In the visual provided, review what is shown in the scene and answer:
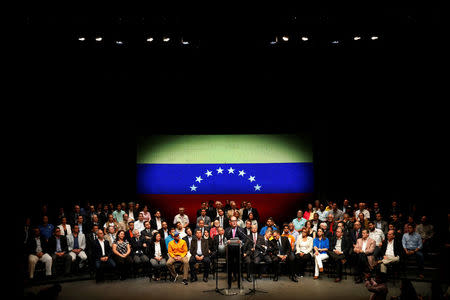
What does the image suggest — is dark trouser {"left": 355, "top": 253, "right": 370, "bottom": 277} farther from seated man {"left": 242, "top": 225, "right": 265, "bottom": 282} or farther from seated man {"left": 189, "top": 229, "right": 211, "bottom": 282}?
seated man {"left": 189, "top": 229, "right": 211, "bottom": 282}

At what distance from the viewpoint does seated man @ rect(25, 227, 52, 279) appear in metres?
9.56

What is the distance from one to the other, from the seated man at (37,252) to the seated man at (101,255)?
3.44 feet

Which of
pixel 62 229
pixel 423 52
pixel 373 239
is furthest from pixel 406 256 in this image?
pixel 62 229

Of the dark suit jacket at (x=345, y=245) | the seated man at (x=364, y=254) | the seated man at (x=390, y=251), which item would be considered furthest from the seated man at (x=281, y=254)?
the seated man at (x=390, y=251)

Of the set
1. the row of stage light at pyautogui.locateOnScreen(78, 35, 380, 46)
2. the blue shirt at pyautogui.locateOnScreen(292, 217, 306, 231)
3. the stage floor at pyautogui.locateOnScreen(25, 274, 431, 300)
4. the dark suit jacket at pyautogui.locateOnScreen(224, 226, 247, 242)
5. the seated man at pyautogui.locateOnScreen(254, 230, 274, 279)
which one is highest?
the row of stage light at pyautogui.locateOnScreen(78, 35, 380, 46)

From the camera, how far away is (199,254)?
1034 cm

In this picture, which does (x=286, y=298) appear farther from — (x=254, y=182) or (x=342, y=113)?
(x=342, y=113)

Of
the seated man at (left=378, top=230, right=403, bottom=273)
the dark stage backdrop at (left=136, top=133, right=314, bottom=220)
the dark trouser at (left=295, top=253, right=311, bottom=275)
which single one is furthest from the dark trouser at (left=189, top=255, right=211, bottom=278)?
the seated man at (left=378, top=230, right=403, bottom=273)

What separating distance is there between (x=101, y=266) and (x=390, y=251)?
667cm

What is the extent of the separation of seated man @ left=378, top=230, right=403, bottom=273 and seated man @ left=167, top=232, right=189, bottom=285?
4468mm

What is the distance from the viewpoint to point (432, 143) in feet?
42.4

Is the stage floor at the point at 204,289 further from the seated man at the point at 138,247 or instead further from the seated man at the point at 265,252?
the seated man at the point at 138,247

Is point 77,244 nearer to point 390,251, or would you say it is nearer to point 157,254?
point 157,254

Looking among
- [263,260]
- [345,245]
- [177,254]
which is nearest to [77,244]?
[177,254]
